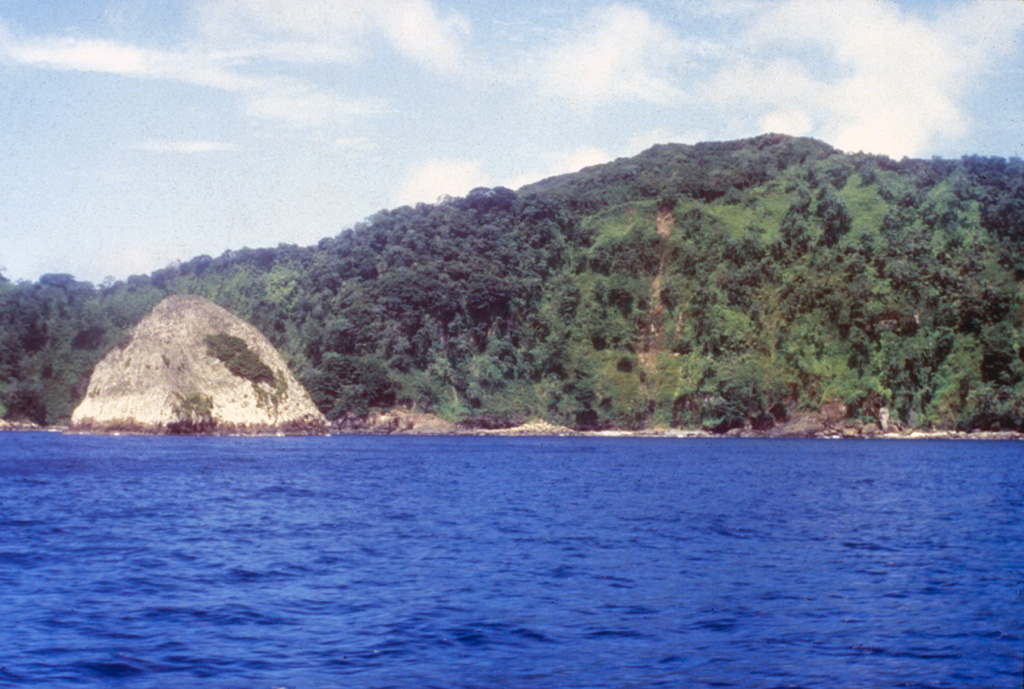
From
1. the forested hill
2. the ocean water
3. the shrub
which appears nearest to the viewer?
the ocean water

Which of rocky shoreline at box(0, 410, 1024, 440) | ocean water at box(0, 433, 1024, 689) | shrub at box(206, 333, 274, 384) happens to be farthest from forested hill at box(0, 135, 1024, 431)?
ocean water at box(0, 433, 1024, 689)

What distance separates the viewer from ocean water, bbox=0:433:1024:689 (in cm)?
1400

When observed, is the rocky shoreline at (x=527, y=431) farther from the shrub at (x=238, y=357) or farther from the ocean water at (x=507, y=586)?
the ocean water at (x=507, y=586)

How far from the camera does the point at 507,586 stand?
19875 mm

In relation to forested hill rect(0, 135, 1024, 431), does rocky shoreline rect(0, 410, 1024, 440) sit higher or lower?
lower

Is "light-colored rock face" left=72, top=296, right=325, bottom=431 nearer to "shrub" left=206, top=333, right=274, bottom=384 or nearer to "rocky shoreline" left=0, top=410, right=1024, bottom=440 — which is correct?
"shrub" left=206, top=333, right=274, bottom=384

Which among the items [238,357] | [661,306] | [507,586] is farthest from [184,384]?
[507,586]

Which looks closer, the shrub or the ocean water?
the ocean water

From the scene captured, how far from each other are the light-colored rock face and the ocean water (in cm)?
5636

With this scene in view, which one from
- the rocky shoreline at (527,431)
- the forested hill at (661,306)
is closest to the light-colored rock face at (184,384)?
the rocky shoreline at (527,431)

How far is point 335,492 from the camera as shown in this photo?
4078cm

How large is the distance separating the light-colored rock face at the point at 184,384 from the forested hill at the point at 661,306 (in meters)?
16.1

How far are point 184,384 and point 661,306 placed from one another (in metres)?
66.9

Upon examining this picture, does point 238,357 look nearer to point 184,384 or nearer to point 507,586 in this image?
point 184,384
